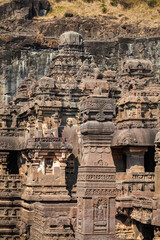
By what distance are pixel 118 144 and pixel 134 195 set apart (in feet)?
6.92

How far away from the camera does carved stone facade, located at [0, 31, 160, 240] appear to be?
21.3 m

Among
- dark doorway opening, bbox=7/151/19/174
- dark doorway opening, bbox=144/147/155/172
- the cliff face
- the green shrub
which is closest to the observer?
dark doorway opening, bbox=144/147/155/172

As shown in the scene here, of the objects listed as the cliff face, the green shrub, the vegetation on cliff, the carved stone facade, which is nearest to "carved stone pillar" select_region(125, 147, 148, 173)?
the carved stone facade

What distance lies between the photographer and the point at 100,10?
210 feet

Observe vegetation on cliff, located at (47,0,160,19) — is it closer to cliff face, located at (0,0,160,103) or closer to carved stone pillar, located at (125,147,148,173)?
cliff face, located at (0,0,160,103)

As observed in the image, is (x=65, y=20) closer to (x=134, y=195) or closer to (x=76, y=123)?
(x=76, y=123)

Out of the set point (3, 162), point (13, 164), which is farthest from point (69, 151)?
point (13, 164)

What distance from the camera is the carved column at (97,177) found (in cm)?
1573

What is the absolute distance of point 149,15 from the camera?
62625mm

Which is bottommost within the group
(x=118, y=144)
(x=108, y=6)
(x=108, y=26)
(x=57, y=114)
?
(x=118, y=144)

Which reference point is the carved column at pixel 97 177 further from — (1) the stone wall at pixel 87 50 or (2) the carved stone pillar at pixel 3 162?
(1) the stone wall at pixel 87 50

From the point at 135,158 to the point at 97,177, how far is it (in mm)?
7716

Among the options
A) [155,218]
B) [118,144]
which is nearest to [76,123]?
[118,144]

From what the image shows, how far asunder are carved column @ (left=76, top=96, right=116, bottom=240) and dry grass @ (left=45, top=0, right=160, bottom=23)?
1829 inches
